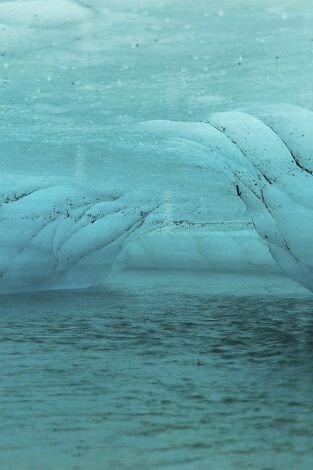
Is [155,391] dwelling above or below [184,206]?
above

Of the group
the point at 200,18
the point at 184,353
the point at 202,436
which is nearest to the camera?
the point at 202,436

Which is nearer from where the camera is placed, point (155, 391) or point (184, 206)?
point (155, 391)

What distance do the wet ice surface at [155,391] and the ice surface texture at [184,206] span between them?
3207 millimetres

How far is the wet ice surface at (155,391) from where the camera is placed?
6785 millimetres

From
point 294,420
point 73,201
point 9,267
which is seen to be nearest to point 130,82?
point 294,420

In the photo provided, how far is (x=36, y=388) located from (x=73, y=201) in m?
16.2

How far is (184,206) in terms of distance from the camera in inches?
1166

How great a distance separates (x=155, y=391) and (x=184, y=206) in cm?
2022

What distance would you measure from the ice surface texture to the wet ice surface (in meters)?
3.21

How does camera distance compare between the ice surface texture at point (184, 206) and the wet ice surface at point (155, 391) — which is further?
the ice surface texture at point (184, 206)

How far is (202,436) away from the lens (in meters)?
7.34

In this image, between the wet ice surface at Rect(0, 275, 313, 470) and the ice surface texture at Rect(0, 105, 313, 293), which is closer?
the wet ice surface at Rect(0, 275, 313, 470)

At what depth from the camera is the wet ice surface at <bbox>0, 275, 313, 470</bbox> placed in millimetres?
6785

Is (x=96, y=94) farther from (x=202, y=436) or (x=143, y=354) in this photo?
(x=202, y=436)
